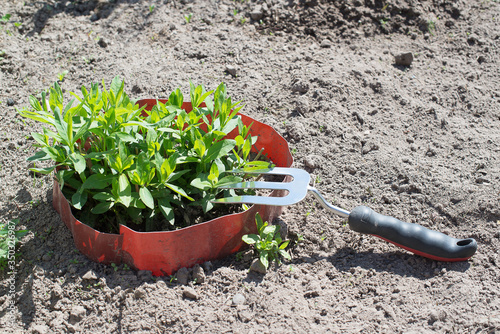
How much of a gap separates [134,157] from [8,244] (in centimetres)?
76

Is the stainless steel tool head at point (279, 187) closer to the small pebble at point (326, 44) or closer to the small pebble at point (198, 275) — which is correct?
the small pebble at point (198, 275)

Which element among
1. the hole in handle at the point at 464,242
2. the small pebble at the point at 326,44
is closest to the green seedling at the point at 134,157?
the hole in handle at the point at 464,242

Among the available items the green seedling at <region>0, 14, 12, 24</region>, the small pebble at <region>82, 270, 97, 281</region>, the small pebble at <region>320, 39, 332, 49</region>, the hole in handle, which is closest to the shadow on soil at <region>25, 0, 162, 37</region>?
the green seedling at <region>0, 14, 12, 24</region>

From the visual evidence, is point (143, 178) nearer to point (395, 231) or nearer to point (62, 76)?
point (395, 231)

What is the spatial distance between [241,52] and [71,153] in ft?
6.21

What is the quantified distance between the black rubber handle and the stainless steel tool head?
0.94 ft

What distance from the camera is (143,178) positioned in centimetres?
218

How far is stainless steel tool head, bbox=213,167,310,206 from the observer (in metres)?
2.29

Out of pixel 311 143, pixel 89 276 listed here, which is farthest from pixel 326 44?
pixel 89 276

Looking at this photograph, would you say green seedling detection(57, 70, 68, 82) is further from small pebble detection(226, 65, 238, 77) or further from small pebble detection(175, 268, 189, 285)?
small pebble detection(175, 268, 189, 285)

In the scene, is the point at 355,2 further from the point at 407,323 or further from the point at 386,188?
the point at 407,323

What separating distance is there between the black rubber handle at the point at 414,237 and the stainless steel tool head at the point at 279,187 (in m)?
0.29

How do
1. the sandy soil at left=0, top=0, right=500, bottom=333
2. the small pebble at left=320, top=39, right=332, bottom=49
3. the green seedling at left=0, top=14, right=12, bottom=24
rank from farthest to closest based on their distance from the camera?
the green seedling at left=0, top=14, right=12, bottom=24 → the small pebble at left=320, top=39, right=332, bottom=49 → the sandy soil at left=0, top=0, right=500, bottom=333

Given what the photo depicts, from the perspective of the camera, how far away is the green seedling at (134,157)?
2.19 metres
